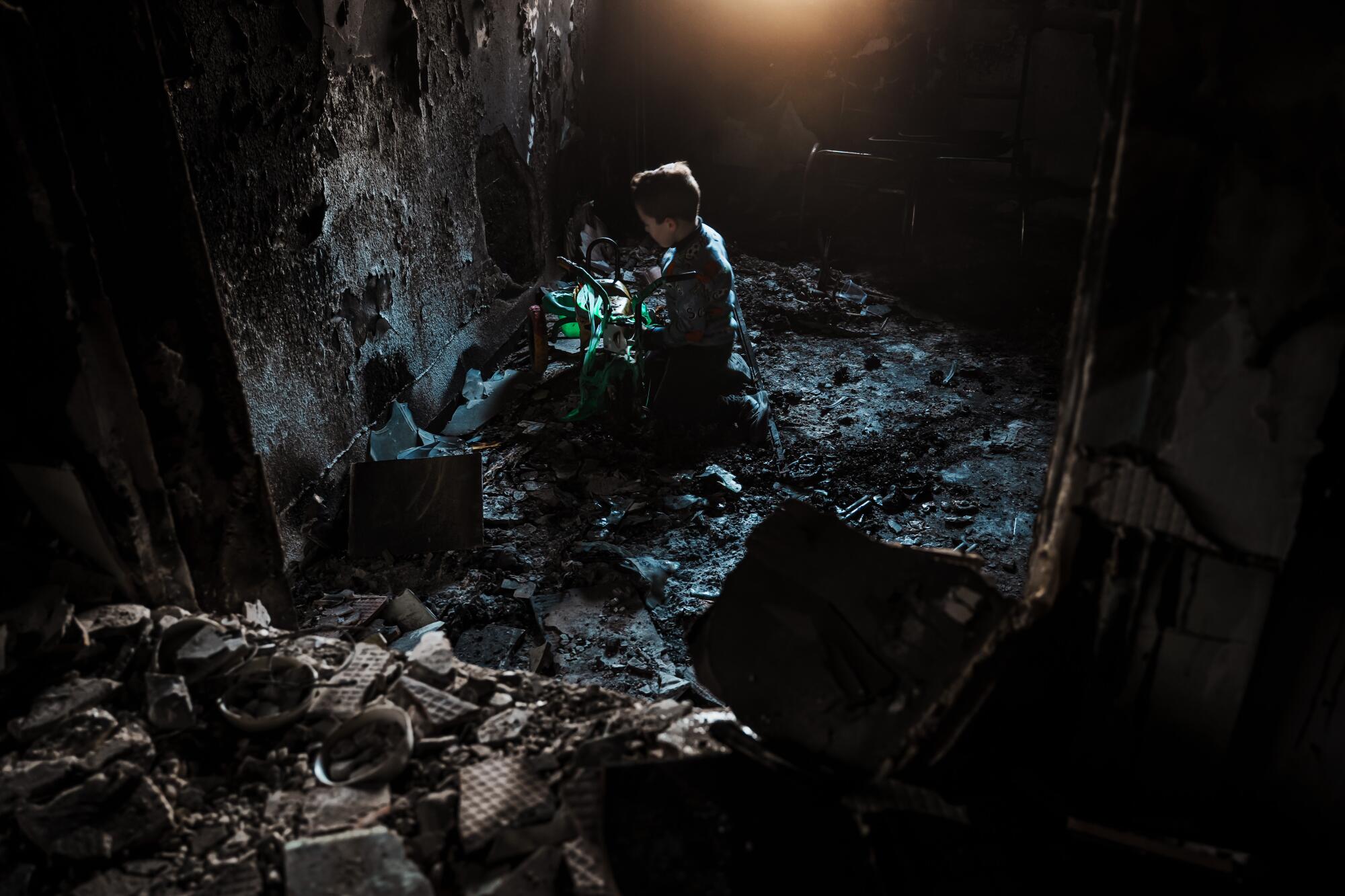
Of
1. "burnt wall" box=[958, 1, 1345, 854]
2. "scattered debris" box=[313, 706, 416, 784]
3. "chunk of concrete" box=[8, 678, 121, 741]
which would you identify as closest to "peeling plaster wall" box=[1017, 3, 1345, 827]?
"burnt wall" box=[958, 1, 1345, 854]

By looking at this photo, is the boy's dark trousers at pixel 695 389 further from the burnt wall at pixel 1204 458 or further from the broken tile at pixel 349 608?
the burnt wall at pixel 1204 458

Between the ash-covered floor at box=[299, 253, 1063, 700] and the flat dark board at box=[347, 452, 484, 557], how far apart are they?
0.23 ft

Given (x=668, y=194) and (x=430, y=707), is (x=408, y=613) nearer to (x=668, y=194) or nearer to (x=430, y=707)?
(x=430, y=707)

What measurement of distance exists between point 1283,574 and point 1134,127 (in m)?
0.62

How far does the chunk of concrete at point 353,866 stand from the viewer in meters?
1.24

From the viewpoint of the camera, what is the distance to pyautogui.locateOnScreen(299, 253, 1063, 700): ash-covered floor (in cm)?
313

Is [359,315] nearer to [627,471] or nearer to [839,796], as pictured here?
[627,471]

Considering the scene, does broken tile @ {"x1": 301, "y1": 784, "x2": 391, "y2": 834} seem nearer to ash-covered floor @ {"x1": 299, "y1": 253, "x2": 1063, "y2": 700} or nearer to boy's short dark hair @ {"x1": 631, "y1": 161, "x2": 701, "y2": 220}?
ash-covered floor @ {"x1": 299, "y1": 253, "x2": 1063, "y2": 700}

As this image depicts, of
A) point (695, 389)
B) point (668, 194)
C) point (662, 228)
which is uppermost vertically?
point (668, 194)

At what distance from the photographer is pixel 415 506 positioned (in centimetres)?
358

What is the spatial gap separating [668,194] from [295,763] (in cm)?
329

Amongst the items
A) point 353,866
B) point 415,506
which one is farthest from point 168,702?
point 415,506

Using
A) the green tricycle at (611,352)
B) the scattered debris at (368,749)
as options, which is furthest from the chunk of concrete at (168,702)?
the green tricycle at (611,352)

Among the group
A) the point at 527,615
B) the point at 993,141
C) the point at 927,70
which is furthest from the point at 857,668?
the point at 927,70
